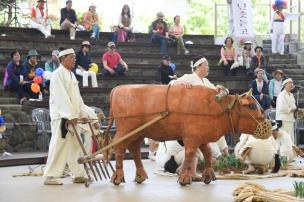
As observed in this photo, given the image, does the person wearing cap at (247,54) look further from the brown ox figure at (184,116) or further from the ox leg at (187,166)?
the ox leg at (187,166)

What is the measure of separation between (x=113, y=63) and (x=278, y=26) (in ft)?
18.2

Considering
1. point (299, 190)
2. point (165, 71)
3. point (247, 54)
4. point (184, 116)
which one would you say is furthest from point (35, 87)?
point (299, 190)

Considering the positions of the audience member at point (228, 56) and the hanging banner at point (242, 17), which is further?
the hanging banner at point (242, 17)

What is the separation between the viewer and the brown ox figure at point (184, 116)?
7914 mm

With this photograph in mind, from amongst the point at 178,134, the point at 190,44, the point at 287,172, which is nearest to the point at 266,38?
the point at 190,44

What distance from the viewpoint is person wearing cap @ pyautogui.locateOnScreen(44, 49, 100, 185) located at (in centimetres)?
827

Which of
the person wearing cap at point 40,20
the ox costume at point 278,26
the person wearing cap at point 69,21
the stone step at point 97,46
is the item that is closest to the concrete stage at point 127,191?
the stone step at point 97,46

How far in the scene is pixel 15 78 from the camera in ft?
45.3

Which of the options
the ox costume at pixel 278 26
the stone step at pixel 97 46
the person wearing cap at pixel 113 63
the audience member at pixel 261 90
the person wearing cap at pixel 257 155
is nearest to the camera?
the person wearing cap at pixel 257 155

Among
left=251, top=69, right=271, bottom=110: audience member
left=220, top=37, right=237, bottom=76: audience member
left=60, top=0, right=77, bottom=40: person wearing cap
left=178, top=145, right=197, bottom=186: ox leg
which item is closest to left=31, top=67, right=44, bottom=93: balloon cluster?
left=60, top=0, right=77, bottom=40: person wearing cap

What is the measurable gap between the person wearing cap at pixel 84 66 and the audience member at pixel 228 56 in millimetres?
3838

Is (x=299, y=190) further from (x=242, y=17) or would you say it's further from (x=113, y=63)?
(x=242, y=17)

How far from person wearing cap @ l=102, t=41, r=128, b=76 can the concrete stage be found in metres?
7.04

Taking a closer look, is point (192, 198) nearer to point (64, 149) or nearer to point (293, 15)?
point (64, 149)
